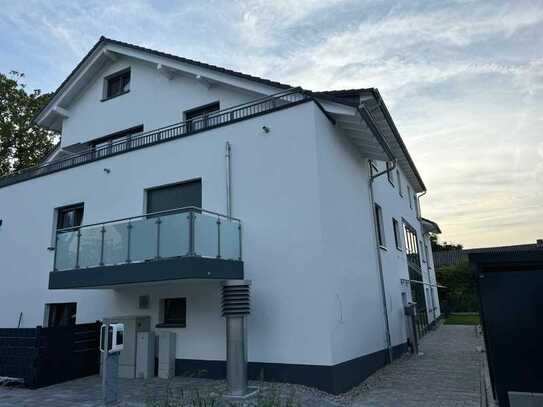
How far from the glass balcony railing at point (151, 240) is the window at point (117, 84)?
23.3 feet

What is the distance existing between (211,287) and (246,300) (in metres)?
1.72

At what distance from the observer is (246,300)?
8.02 metres

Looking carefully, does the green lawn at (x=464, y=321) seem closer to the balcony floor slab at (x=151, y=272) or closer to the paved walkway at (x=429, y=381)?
the paved walkway at (x=429, y=381)

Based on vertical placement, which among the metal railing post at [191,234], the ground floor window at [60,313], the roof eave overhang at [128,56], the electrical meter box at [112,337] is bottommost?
the electrical meter box at [112,337]

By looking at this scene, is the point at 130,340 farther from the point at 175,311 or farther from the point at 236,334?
the point at 236,334

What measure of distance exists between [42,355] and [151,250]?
373 centimetres

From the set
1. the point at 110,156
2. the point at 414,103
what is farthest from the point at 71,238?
the point at 414,103

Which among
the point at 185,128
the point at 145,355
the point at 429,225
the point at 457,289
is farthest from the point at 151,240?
the point at 457,289

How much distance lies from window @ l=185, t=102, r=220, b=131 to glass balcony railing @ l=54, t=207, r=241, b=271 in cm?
319

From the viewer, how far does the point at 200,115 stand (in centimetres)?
1259

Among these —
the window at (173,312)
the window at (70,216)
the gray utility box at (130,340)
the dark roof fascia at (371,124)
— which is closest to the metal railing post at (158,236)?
the window at (173,312)

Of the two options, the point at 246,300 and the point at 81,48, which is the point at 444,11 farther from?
the point at 81,48

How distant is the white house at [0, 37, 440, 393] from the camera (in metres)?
8.35

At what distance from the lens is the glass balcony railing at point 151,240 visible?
806 cm
